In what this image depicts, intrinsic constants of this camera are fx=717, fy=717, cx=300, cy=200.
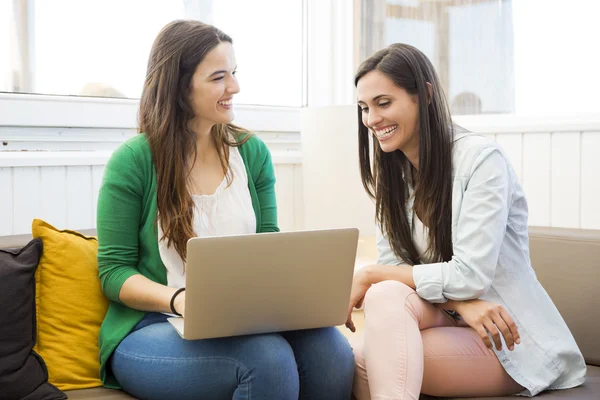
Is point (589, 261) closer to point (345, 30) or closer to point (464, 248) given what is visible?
point (464, 248)

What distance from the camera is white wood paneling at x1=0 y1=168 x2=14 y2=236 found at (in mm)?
2059

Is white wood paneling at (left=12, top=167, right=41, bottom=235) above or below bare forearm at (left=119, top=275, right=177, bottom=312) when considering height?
above

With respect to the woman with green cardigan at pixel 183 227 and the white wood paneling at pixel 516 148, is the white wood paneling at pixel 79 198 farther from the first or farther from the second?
the white wood paneling at pixel 516 148

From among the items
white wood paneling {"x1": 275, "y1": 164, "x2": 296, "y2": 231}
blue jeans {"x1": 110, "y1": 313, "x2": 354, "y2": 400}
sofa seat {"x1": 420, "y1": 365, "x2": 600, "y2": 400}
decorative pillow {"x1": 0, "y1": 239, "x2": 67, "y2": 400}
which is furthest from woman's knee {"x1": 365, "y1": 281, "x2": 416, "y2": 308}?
white wood paneling {"x1": 275, "y1": 164, "x2": 296, "y2": 231}

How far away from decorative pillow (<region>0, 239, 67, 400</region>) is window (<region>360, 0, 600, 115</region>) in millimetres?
1820

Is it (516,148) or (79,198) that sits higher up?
(516,148)

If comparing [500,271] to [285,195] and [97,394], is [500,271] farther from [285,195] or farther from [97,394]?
[285,195]

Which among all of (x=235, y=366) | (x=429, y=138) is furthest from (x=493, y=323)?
(x=235, y=366)

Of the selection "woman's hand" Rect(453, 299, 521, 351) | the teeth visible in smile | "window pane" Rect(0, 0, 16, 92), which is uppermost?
"window pane" Rect(0, 0, 16, 92)

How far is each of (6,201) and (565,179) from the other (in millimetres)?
1770

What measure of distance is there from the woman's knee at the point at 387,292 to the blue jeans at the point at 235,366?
0.13 meters

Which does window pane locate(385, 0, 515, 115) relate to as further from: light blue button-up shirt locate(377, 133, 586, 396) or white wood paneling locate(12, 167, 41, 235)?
white wood paneling locate(12, 167, 41, 235)

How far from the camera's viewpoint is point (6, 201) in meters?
2.07

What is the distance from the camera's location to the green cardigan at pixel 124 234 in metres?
1.56
